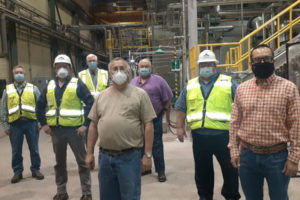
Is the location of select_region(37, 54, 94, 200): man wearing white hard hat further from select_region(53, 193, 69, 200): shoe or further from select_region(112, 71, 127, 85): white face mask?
select_region(112, 71, 127, 85): white face mask

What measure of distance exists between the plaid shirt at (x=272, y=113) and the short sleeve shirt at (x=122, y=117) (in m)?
0.84

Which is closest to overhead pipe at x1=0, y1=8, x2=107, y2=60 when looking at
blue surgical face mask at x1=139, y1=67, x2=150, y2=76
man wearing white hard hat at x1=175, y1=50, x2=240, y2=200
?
blue surgical face mask at x1=139, y1=67, x2=150, y2=76

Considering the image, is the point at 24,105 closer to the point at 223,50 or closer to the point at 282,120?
the point at 282,120

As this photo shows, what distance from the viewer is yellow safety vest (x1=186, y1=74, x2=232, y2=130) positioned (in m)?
2.94

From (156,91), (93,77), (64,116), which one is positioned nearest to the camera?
(64,116)

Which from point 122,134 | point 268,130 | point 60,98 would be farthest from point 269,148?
point 60,98

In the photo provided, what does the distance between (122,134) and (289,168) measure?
4.41 feet

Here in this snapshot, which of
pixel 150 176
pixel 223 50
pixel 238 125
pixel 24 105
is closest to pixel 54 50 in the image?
pixel 223 50

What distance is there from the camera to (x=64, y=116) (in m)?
3.48

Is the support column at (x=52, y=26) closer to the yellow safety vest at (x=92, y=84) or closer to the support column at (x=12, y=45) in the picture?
the support column at (x=12, y=45)

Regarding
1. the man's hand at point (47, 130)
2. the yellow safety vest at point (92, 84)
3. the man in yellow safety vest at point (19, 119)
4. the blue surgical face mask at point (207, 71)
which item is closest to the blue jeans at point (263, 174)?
the blue surgical face mask at point (207, 71)

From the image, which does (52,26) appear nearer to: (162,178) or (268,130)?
(162,178)

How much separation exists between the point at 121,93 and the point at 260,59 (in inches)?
48.0

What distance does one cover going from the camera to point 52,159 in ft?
19.3
